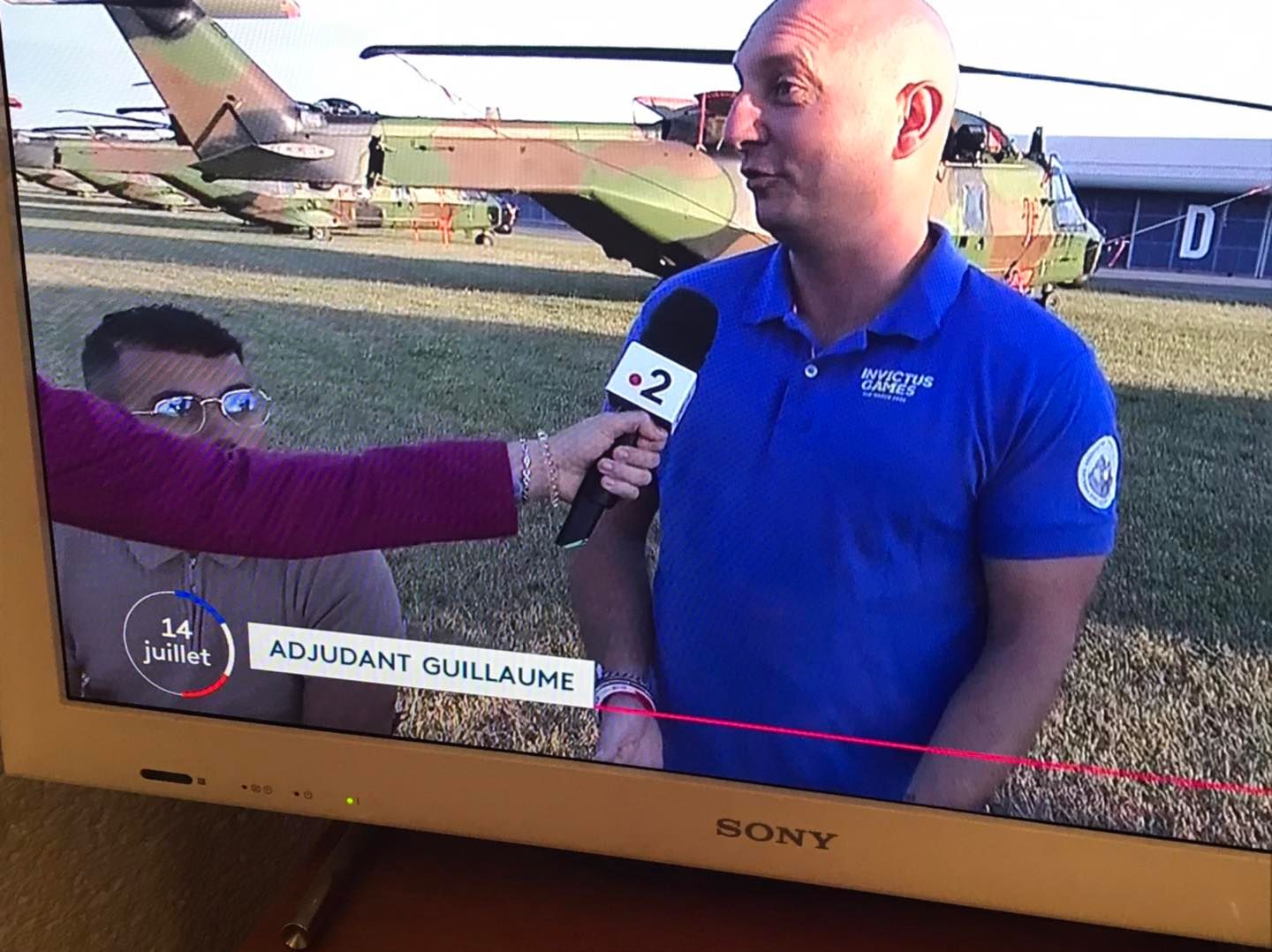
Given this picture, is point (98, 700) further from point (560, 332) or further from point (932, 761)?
point (932, 761)

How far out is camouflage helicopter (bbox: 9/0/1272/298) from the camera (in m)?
0.75

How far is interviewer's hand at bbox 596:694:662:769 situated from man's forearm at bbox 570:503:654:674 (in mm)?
32

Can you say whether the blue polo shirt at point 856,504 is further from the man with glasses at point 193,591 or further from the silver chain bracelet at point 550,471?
the man with glasses at point 193,591

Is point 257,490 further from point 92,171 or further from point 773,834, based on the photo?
point 773,834

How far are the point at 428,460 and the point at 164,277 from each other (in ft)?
0.84

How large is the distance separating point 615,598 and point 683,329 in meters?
0.21

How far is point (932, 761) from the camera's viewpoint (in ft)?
2.71

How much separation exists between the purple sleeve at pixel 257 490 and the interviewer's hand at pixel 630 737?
0.16 m

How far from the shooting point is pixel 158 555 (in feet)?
2.96

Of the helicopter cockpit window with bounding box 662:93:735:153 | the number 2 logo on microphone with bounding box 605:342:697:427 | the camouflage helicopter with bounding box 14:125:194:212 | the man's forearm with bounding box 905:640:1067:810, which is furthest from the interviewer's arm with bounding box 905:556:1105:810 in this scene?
the camouflage helicopter with bounding box 14:125:194:212

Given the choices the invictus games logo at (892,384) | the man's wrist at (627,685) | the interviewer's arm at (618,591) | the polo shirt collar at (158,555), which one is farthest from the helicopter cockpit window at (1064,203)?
the polo shirt collar at (158,555)

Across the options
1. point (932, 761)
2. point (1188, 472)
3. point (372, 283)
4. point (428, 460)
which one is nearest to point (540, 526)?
point (428, 460)

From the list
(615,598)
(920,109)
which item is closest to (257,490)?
(615,598)

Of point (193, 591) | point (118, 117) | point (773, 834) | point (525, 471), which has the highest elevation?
point (118, 117)
